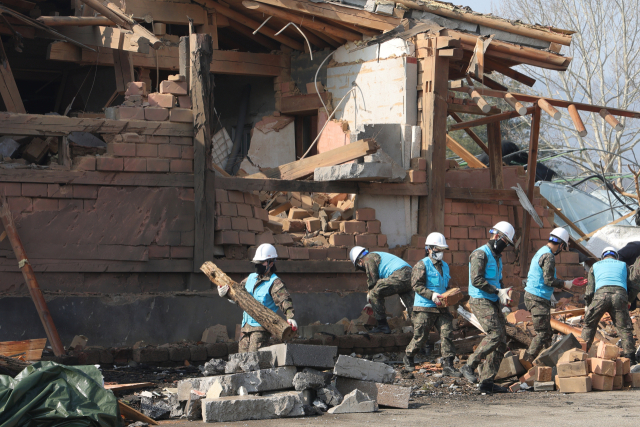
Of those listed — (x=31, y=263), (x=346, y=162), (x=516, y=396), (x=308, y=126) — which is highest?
(x=308, y=126)

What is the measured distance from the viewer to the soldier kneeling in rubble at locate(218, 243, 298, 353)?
8.00 metres

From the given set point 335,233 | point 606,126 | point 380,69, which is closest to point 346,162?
point 335,233

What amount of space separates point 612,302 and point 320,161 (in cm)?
458

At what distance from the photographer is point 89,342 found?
945 cm

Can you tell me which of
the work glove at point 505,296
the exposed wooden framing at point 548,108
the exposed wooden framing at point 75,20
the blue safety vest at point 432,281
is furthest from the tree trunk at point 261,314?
the exposed wooden framing at point 548,108

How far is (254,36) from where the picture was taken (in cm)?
1367

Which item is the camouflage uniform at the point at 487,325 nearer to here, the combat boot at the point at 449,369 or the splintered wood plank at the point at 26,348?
the combat boot at the point at 449,369

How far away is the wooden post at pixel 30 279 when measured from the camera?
8.79 metres

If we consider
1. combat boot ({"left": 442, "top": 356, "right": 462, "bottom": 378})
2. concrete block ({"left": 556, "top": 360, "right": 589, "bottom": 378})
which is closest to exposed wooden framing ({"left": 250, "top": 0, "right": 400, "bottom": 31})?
combat boot ({"left": 442, "top": 356, "right": 462, "bottom": 378})

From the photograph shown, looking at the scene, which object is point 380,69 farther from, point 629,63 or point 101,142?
point 629,63

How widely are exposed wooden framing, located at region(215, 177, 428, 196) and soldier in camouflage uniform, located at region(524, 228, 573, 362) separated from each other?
2.82 m

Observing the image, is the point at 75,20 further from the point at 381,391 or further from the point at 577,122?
the point at 577,122

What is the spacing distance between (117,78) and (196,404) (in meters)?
7.14

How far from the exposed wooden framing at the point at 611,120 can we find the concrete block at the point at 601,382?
12.4 feet
